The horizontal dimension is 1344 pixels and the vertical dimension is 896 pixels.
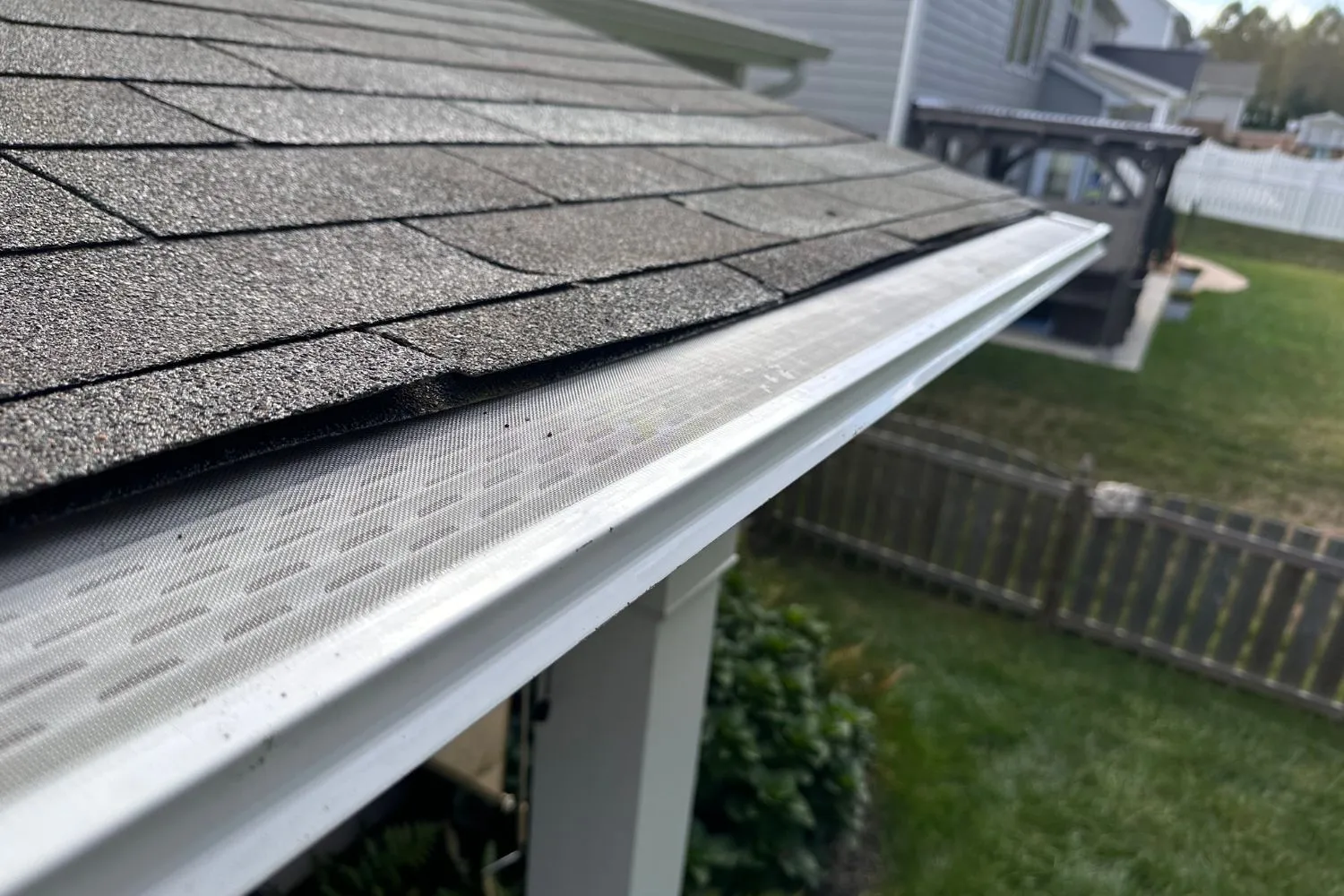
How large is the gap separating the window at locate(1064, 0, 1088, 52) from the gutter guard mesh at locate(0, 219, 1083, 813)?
21.0m

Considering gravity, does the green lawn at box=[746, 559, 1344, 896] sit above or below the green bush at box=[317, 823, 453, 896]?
below

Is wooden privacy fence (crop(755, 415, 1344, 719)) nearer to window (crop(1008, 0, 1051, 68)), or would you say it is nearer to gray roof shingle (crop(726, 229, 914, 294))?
gray roof shingle (crop(726, 229, 914, 294))

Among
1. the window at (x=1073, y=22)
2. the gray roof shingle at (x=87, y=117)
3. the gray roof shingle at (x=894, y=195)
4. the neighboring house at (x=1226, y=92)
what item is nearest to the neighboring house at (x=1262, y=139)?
the neighboring house at (x=1226, y=92)

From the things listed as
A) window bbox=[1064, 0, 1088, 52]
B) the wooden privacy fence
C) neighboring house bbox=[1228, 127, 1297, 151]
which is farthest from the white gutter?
neighboring house bbox=[1228, 127, 1297, 151]

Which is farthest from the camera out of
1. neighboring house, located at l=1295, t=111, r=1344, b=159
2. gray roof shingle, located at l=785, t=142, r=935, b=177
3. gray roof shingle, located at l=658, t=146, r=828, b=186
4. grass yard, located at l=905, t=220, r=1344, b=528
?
neighboring house, located at l=1295, t=111, r=1344, b=159

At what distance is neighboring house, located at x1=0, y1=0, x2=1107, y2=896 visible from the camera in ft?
2.12

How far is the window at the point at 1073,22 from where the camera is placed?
740 inches

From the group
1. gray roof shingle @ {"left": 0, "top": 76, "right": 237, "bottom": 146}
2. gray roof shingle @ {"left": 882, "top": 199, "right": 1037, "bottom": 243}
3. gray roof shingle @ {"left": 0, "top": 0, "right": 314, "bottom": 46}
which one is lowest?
gray roof shingle @ {"left": 882, "top": 199, "right": 1037, "bottom": 243}

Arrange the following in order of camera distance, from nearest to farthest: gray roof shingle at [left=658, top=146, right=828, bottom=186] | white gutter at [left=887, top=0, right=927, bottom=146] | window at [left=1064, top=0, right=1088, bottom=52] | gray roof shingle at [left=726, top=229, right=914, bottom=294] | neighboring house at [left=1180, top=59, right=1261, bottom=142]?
gray roof shingle at [left=726, top=229, right=914, bottom=294] → gray roof shingle at [left=658, top=146, right=828, bottom=186] → white gutter at [left=887, top=0, right=927, bottom=146] → window at [left=1064, top=0, right=1088, bottom=52] → neighboring house at [left=1180, top=59, right=1261, bottom=142]

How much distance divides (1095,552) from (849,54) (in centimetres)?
858

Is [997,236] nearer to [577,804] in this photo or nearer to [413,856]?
[577,804]

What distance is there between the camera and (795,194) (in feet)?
8.95

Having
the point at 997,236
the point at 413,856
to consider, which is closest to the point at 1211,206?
the point at 997,236

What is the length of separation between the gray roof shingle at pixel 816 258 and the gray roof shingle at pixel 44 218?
3.60 feet
